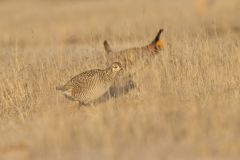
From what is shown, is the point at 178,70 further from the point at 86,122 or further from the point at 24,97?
the point at 86,122

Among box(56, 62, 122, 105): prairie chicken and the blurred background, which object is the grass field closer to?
box(56, 62, 122, 105): prairie chicken

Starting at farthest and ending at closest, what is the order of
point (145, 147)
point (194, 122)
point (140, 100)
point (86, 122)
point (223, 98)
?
point (140, 100), point (223, 98), point (86, 122), point (194, 122), point (145, 147)

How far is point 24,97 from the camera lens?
31.9ft

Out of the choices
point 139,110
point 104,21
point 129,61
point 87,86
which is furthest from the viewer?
point 104,21

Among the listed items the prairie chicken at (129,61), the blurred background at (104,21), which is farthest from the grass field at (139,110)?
the blurred background at (104,21)

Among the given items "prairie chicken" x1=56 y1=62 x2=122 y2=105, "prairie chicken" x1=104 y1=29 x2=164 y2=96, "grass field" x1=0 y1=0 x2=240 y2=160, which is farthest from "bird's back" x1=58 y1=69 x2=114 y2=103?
"prairie chicken" x1=104 y1=29 x2=164 y2=96

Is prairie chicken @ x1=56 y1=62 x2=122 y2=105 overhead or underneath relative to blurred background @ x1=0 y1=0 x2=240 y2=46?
underneath

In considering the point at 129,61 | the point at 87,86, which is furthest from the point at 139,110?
the point at 129,61

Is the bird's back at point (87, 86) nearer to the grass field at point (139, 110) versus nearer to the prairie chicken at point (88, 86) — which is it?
the prairie chicken at point (88, 86)

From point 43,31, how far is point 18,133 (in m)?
14.8

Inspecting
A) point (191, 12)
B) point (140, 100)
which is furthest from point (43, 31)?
point (140, 100)

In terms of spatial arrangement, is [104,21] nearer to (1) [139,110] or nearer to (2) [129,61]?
(2) [129,61]

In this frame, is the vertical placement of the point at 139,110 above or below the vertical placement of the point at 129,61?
below

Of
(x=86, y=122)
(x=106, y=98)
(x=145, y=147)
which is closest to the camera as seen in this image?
(x=145, y=147)
